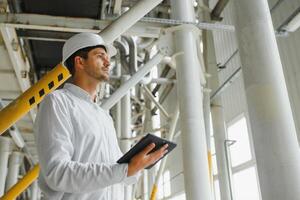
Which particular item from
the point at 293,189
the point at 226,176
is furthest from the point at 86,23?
the point at 226,176

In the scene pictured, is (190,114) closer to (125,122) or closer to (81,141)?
(81,141)

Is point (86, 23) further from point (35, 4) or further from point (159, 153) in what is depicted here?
point (159, 153)

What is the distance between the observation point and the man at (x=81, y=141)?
1.42m

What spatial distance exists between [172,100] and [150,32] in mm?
9023

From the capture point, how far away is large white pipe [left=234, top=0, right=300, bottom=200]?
77.7 inches

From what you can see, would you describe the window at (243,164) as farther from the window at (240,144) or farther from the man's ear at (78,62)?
the man's ear at (78,62)

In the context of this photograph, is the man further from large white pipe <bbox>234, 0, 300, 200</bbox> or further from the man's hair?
large white pipe <bbox>234, 0, 300, 200</bbox>

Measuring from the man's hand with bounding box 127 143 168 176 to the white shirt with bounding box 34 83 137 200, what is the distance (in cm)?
3

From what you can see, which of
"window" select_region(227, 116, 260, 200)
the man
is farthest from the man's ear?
"window" select_region(227, 116, 260, 200)

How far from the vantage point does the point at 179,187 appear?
39.5ft

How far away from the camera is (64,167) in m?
1.41

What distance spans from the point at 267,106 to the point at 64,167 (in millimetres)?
1312

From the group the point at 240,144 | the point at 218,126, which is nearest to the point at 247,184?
the point at 240,144

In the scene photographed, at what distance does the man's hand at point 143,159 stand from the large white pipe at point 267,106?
2.67 feet
